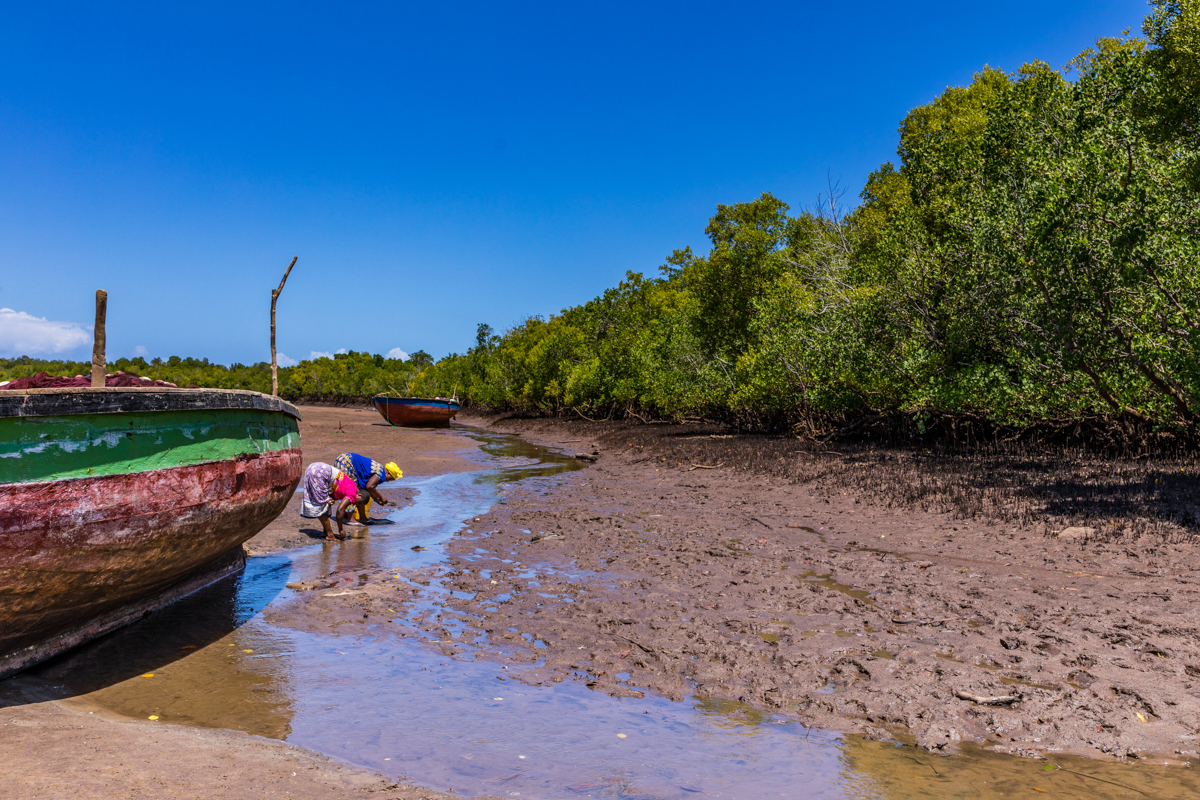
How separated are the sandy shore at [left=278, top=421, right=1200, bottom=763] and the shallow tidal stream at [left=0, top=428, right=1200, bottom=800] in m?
0.27

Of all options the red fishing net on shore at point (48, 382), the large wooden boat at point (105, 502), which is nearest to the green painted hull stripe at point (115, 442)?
the large wooden boat at point (105, 502)

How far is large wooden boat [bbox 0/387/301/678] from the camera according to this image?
4.47 meters

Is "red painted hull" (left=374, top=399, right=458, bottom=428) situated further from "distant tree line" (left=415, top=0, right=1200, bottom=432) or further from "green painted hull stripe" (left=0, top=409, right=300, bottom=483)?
"green painted hull stripe" (left=0, top=409, right=300, bottom=483)

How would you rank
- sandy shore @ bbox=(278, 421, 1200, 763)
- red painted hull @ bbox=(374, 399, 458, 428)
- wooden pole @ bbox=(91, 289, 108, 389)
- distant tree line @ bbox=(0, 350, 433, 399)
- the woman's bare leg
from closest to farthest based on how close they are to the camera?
sandy shore @ bbox=(278, 421, 1200, 763), wooden pole @ bbox=(91, 289, 108, 389), the woman's bare leg, red painted hull @ bbox=(374, 399, 458, 428), distant tree line @ bbox=(0, 350, 433, 399)

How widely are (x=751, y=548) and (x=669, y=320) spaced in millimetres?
28282

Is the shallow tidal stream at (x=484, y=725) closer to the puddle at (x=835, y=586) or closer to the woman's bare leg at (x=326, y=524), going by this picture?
the puddle at (x=835, y=586)

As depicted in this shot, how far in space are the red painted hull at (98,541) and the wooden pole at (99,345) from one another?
929 mm

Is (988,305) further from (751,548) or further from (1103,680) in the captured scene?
(1103,680)

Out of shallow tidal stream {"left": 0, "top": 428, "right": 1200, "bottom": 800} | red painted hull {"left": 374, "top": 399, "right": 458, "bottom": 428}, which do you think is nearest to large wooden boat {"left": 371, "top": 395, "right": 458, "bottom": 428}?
red painted hull {"left": 374, "top": 399, "right": 458, "bottom": 428}

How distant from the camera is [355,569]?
8.42 metres

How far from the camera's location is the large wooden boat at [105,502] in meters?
4.47

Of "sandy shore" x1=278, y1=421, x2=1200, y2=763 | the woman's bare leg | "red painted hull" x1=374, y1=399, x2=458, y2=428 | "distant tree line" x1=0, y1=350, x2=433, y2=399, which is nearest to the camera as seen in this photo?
"sandy shore" x1=278, y1=421, x2=1200, y2=763

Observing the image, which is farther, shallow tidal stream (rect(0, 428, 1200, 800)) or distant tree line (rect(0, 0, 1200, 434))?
distant tree line (rect(0, 0, 1200, 434))

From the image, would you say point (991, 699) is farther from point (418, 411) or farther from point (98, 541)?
point (418, 411)
